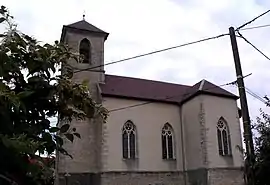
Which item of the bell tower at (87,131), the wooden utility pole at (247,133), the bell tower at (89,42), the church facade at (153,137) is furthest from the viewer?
the bell tower at (89,42)

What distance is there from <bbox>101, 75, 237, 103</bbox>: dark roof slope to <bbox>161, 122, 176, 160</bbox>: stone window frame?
2.09m

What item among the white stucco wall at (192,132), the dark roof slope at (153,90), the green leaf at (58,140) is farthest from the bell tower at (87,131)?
the green leaf at (58,140)

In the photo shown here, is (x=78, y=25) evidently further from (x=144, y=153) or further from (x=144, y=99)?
(x=144, y=153)

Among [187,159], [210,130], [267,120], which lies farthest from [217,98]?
[267,120]

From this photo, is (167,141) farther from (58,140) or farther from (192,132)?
(58,140)

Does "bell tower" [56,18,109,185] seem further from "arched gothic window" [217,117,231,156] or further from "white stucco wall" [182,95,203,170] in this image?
"arched gothic window" [217,117,231,156]

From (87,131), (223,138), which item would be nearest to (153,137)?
(87,131)

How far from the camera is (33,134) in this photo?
10.4 feet

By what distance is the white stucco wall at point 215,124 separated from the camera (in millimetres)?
24875

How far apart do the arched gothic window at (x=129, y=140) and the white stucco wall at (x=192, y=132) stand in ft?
13.1

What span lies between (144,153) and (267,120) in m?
16.9

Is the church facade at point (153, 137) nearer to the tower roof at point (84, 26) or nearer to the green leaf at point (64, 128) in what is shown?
the tower roof at point (84, 26)

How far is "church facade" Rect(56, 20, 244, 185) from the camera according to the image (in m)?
24.4

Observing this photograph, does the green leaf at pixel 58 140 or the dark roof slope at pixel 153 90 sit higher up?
the dark roof slope at pixel 153 90
